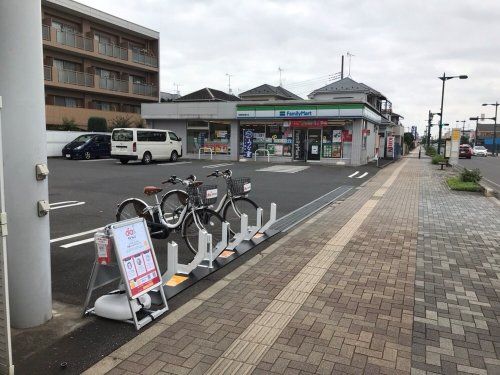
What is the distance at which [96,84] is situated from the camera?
105 feet

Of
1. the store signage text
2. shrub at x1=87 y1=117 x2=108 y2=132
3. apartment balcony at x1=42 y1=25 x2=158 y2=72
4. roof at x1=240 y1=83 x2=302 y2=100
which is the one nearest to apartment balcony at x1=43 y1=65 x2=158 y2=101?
apartment balcony at x1=42 y1=25 x2=158 y2=72

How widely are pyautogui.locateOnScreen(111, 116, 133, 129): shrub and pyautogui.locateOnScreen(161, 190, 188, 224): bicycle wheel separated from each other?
26.4 metres

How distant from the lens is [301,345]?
3.38 meters

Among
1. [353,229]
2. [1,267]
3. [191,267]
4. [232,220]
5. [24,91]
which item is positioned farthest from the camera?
[353,229]

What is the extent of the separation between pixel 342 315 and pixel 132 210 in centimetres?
368

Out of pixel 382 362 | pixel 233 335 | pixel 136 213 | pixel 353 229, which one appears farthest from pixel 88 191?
pixel 382 362

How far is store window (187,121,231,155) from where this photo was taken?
27.5 metres

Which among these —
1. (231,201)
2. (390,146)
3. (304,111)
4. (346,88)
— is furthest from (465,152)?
(231,201)

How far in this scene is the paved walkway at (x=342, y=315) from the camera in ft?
10.3

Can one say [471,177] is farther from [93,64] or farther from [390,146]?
[93,64]

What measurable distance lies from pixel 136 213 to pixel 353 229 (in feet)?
12.4

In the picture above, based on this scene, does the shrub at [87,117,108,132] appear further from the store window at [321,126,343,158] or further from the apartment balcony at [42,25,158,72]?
the store window at [321,126,343,158]

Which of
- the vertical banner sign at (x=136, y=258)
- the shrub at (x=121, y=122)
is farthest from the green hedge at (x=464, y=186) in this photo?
the shrub at (x=121, y=122)

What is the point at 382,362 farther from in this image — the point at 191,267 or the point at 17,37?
the point at 17,37
